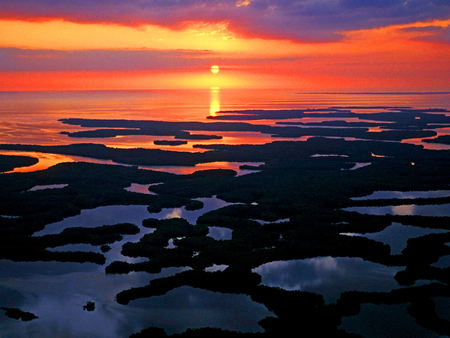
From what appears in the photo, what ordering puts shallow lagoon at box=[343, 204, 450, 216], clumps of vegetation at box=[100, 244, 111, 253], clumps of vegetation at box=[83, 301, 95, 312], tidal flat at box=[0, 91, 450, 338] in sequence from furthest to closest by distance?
shallow lagoon at box=[343, 204, 450, 216] < clumps of vegetation at box=[100, 244, 111, 253] < clumps of vegetation at box=[83, 301, 95, 312] < tidal flat at box=[0, 91, 450, 338]

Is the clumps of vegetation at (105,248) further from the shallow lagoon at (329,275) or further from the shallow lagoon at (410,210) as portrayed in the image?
the shallow lagoon at (410,210)

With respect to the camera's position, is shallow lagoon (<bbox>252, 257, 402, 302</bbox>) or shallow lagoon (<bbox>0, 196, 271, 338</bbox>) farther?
shallow lagoon (<bbox>252, 257, 402, 302</bbox>)


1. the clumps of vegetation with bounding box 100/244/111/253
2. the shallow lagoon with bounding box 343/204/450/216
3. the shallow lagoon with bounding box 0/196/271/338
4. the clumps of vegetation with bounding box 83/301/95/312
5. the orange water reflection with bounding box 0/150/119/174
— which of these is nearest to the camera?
the shallow lagoon with bounding box 0/196/271/338

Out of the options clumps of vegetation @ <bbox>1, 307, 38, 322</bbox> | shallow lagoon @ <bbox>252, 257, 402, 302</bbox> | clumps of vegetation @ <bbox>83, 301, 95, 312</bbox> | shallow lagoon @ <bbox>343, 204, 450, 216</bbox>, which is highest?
shallow lagoon @ <bbox>343, 204, 450, 216</bbox>

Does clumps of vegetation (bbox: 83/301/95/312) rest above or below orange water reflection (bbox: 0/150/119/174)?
below

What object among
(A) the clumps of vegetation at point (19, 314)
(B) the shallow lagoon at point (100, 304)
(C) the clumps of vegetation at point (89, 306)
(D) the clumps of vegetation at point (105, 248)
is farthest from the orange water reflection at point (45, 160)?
(C) the clumps of vegetation at point (89, 306)

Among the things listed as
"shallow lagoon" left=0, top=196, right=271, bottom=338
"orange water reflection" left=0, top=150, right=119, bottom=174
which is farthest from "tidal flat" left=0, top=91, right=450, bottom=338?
"orange water reflection" left=0, top=150, right=119, bottom=174

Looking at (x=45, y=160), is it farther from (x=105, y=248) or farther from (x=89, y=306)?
(x=89, y=306)

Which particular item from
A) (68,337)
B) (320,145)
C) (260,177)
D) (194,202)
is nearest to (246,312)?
(68,337)

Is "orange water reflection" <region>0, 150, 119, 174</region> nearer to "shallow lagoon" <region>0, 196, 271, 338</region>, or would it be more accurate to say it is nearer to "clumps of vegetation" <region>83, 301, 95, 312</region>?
"shallow lagoon" <region>0, 196, 271, 338</region>
